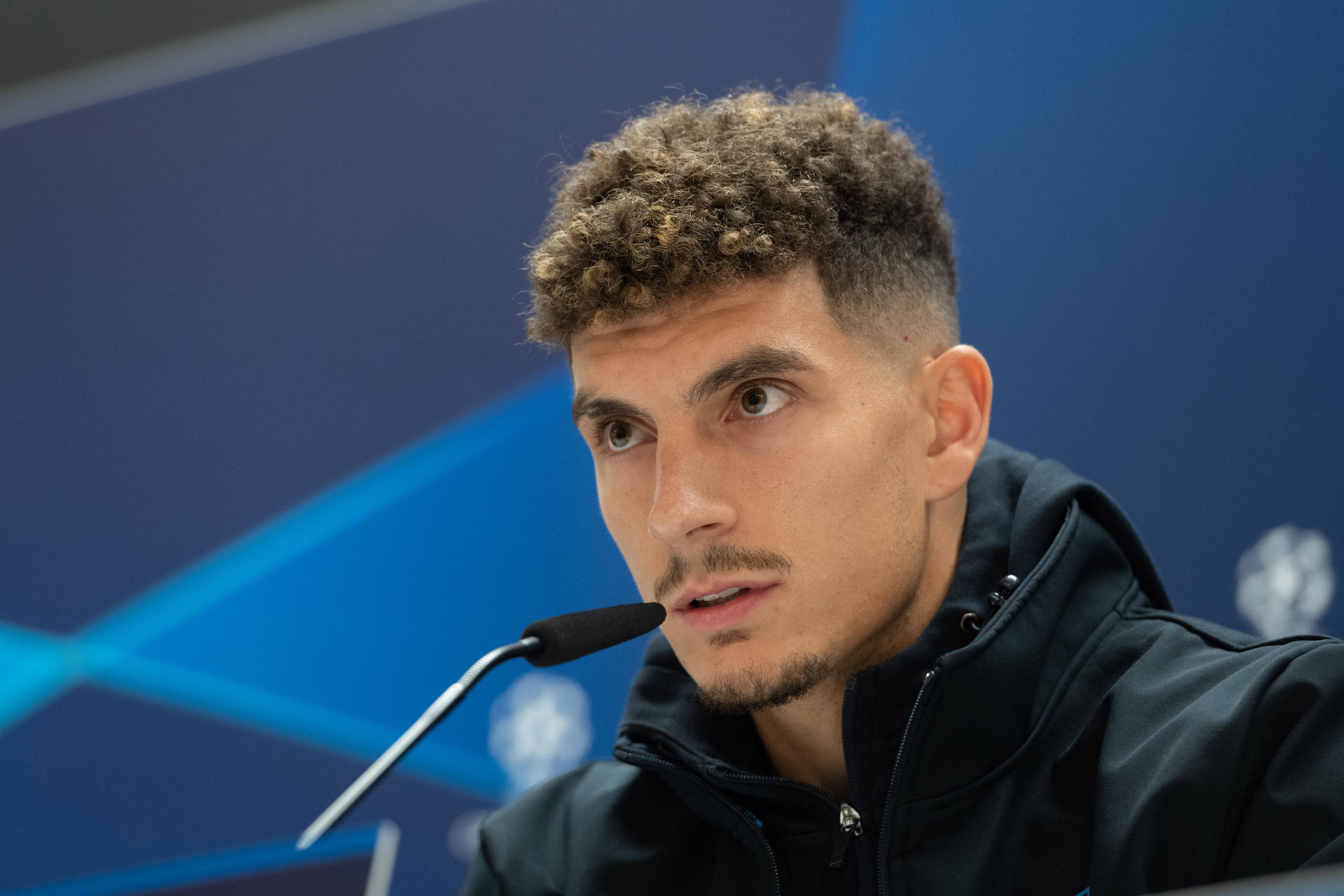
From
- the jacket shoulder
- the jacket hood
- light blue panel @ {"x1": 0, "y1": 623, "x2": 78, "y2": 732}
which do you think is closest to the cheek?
the jacket hood

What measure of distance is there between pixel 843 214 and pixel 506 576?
3.60 ft

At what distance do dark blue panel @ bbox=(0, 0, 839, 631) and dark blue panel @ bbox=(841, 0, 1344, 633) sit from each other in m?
0.44

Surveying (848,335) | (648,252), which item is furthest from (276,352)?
(848,335)

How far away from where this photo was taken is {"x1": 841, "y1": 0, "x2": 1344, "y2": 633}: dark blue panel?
1.73 metres

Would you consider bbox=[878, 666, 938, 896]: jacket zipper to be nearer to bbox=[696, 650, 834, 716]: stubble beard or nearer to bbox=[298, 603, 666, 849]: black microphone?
bbox=[696, 650, 834, 716]: stubble beard

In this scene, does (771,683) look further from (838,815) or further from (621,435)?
(621,435)

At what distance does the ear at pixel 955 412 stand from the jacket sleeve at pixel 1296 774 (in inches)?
17.5

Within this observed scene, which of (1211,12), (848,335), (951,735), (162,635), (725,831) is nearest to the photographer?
(951,735)

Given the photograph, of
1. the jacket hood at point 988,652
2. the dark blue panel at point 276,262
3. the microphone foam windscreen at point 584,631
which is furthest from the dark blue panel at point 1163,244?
the microphone foam windscreen at point 584,631

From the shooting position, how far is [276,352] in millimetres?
2244

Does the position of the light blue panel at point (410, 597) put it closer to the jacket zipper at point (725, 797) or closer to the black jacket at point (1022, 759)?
the black jacket at point (1022, 759)

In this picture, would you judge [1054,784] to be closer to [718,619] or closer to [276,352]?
[718,619]

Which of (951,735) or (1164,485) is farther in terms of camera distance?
(1164,485)

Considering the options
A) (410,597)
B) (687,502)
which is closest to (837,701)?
(687,502)
